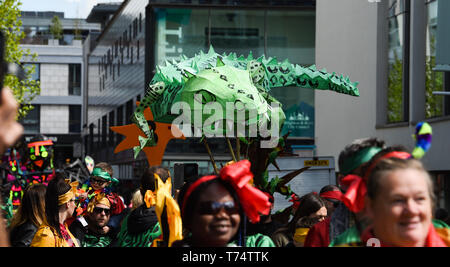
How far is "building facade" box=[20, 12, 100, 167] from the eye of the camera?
53.2 meters

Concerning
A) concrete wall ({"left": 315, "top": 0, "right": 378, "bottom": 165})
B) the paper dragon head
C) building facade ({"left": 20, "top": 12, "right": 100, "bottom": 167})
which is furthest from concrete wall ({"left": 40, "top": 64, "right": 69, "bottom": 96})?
the paper dragon head

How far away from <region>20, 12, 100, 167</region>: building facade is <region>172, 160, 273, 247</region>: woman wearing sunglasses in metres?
49.8

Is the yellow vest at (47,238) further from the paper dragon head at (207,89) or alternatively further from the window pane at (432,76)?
the window pane at (432,76)

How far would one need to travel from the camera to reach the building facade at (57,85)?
174 ft

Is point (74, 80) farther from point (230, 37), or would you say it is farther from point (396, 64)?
point (396, 64)

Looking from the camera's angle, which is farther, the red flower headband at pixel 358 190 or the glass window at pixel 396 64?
the glass window at pixel 396 64

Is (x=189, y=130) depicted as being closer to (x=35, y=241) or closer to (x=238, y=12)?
(x=35, y=241)

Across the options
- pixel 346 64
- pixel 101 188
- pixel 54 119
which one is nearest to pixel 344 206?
pixel 101 188

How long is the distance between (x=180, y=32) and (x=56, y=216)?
20265 mm

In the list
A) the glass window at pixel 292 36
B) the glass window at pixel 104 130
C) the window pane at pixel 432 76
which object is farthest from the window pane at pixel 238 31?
the glass window at pixel 104 130

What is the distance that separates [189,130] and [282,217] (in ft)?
6.61

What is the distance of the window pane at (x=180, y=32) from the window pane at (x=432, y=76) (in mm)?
11006

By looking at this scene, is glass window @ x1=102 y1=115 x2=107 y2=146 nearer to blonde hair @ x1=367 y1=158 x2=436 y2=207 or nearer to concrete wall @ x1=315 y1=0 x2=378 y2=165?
concrete wall @ x1=315 y1=0 x2=378 y2=165
